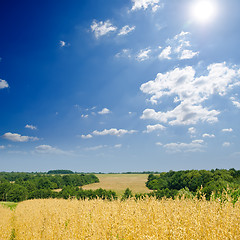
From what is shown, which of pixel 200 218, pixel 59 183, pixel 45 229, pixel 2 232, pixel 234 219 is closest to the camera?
pixel 234 219

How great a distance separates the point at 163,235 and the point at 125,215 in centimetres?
150

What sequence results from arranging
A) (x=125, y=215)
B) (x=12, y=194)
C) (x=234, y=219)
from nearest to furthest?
(x=234, y=219) → (x=125, y=215) → (x=12, y=194)

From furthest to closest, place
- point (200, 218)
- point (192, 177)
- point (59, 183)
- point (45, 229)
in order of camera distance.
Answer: point (59, 183) < point (192, 177) < point (45, 229) < point (200, 218)

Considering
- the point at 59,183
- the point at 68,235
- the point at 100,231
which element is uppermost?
the point at 100,231

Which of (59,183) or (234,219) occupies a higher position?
(234,219)

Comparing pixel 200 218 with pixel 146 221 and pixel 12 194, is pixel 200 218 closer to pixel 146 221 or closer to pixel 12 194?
pixel 146 221

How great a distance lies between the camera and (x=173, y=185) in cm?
4888

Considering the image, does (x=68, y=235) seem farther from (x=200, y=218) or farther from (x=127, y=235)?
(x=200, y=218)

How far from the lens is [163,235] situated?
3.54m

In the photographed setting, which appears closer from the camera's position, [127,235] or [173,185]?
[127,235]

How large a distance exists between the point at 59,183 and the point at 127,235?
79.7 m

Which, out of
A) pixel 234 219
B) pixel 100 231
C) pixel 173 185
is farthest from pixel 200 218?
pixel 173 185

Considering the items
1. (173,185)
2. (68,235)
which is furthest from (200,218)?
(173,185)

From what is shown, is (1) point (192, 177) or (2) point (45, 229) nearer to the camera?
(2) point (45, 229)
